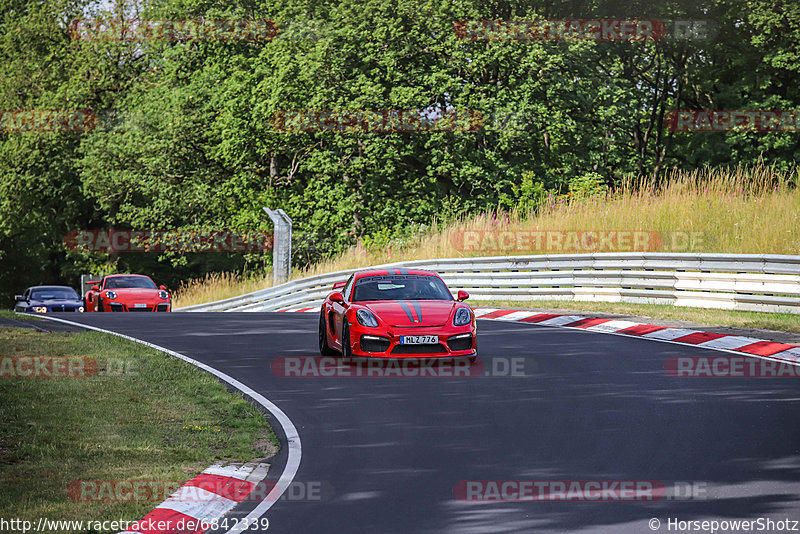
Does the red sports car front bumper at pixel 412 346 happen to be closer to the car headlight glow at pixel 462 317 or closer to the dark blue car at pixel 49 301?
the car headlight glow at pixel 462 317

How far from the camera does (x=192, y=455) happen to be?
851 cm

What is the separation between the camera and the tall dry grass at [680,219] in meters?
21.9

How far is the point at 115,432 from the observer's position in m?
9.44

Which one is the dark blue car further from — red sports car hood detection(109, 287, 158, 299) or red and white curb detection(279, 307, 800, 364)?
red and white curb detection(279, 307, 800, 364)

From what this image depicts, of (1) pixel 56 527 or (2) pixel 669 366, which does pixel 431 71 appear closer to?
(2) pixel 669 366

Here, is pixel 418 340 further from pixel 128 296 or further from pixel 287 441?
pixel 128 296

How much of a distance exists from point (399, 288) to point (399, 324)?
60.8 inches

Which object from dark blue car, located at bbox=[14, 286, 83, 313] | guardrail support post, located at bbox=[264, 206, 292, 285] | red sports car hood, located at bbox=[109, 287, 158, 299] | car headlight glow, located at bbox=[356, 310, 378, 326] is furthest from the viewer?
dark blue car, located at bbox=[14, 286, 83, 313]

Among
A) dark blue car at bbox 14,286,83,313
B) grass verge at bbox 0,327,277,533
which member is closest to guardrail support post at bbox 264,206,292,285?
dark blue car at bbox 14,286,83,313

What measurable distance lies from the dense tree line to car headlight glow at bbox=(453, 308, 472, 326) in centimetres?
1917

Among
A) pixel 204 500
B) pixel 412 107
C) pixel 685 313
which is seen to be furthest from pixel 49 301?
pixel 204 500

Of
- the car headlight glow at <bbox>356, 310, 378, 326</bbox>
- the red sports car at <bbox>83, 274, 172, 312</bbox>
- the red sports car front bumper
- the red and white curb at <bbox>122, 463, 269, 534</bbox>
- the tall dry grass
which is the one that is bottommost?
the red sports car at <bbox>83, 274, 172, 312</bbox>

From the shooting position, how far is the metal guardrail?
18.8 m

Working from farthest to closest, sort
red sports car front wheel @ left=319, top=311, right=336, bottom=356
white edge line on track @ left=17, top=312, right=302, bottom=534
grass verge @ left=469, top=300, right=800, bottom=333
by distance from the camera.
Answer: grass verge @ left=469, top=300, right=800, bottom=333 → red sports car front wheel @ left=319, top=311, right=336, bottom=356 → white edge line on track @ left=17, top=312, right=302, bottom=534
